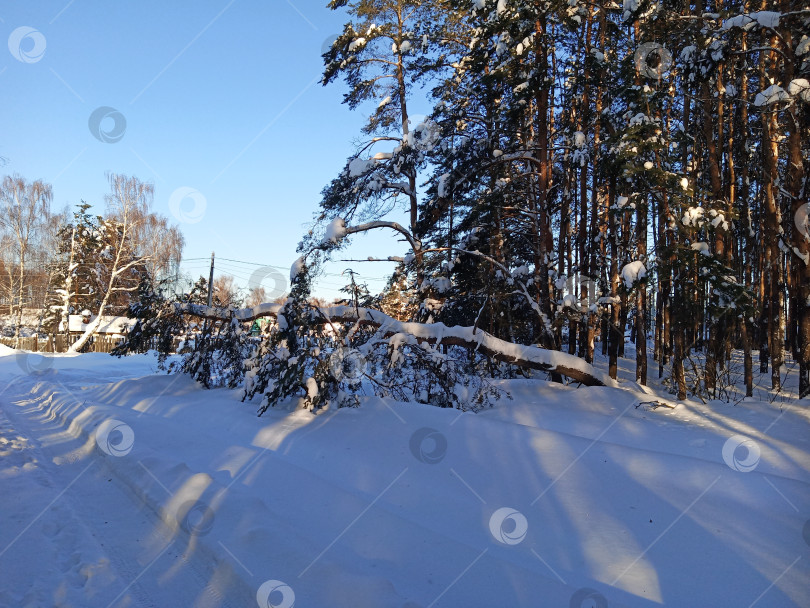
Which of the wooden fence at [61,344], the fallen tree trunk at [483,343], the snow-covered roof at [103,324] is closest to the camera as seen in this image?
the fallen tree trunk at [483,343]

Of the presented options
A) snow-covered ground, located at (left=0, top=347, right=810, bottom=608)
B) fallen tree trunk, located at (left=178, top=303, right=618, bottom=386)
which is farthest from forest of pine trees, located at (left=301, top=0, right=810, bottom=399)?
snow-covered ground, located at (left=0, top=347, right=810, bottom=608)

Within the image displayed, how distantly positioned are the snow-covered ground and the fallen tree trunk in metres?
1.42

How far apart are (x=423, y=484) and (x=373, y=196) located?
422 inches

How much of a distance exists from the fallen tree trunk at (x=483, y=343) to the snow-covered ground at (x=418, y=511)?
142cm

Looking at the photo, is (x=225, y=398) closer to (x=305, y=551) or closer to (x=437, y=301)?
(x=437, y=301)

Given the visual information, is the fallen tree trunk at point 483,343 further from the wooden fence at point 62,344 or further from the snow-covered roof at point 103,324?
the snow-covered roof at point 103,324

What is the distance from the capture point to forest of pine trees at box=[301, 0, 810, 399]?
28.0ft

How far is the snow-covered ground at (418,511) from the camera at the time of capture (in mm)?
2967

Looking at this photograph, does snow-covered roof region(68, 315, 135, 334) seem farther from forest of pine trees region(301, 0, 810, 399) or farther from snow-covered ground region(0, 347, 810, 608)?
snow-covered ground region(0, 347, 810, 608)

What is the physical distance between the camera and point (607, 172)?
10.5 metres

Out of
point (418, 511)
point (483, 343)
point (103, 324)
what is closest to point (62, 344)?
point (103, 324)

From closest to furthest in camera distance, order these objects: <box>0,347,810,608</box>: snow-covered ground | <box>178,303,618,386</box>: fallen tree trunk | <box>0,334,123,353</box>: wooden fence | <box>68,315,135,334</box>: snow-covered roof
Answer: <box>0,347,810,608</box>: snow-covered ground < <box>178,303,618,386</box>: fallen tree trunk < <box>0,334,123,353</box>: wooden fence < <box>68,315,135,334</box>: snow-covered roof

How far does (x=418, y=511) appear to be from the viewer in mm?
4094

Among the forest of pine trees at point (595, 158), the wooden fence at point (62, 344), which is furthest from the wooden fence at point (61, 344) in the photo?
the forest of pine trees at point (595, 158)
